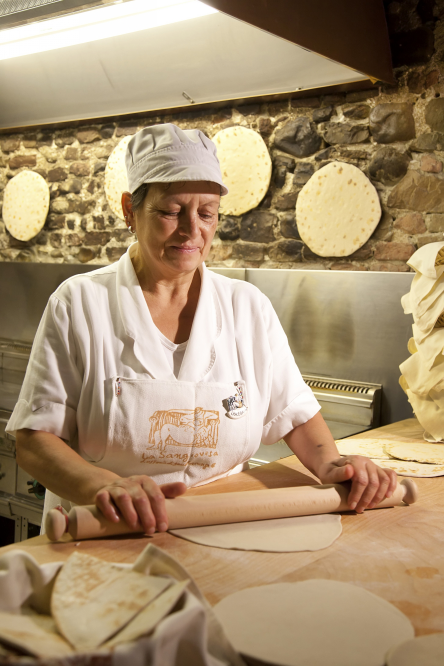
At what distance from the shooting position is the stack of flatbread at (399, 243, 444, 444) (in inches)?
69.6

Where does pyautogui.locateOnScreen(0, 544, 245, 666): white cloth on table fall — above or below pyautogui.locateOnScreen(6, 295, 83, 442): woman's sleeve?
below

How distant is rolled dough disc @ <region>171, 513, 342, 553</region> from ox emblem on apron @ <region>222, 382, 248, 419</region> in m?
0.30

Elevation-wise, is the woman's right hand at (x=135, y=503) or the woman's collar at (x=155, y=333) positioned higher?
the woman's collar at (x=155, y=333)

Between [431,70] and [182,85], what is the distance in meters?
1.01

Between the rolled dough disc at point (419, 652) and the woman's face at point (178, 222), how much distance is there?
88 centimetres

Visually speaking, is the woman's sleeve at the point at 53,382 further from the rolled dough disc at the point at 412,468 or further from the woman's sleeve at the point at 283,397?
the rolled dough disc at the point at 412,468

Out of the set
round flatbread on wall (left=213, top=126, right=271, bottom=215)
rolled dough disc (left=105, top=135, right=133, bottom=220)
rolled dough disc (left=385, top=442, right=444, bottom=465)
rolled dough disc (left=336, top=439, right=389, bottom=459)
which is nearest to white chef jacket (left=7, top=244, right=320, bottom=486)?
rolled dough disc (left=336, top=439, right=389, bottom=459)

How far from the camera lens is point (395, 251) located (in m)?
2.27

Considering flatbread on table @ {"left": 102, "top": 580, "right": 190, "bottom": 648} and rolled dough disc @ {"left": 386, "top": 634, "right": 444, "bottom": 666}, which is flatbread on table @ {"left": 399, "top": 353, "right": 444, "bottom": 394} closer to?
rolled dough disc @ {"left": 386, "top": 634, "right": 444, "bottom": 666}

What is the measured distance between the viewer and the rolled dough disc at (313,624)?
671mm

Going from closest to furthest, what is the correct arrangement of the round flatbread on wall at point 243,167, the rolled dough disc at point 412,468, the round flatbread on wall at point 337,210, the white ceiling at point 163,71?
the rolled dough disc at point 412,468 < the white ceiling at point 163,71 < the round flatbread on wall at point 337,210 < the round flatbread on wall at point 243,167

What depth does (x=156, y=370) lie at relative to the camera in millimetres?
1279

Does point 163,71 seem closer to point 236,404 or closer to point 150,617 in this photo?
point 236,404

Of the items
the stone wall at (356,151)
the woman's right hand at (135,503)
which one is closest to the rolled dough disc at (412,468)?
the woman's right hand at (135,503)
